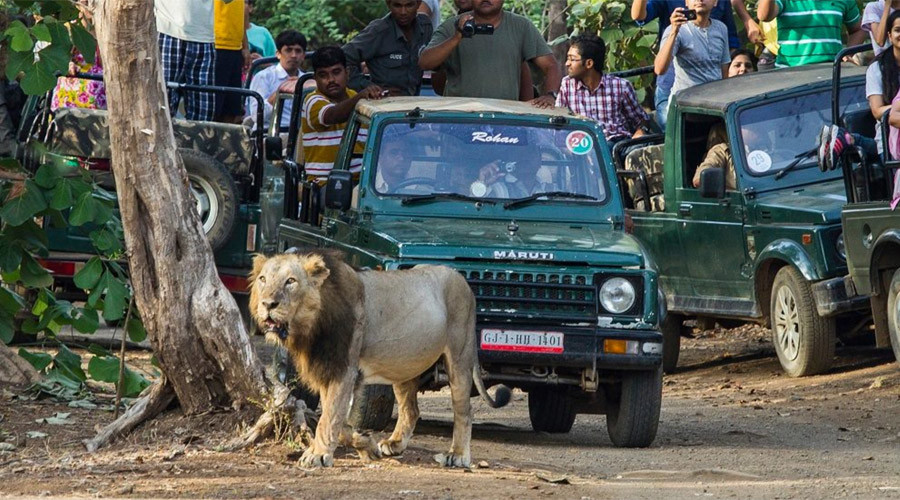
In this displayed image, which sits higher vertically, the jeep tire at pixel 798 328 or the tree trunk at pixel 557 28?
the tree trunk at pixel 557 28

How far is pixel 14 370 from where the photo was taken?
1007cm

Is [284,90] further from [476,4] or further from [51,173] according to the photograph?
[51,173]

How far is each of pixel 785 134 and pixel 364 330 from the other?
528 centimetres

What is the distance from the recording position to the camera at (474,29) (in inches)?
450

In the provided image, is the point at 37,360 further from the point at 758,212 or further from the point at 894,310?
the point at 894,310

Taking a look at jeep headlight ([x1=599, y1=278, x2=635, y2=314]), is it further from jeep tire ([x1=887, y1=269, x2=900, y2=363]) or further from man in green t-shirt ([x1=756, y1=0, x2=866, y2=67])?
man in green t-shirt ([x1=756, y1=0, x2=866, y2=67])

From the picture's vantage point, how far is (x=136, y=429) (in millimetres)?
8570

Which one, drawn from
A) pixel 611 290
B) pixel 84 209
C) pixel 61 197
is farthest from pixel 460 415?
pixel 61 197

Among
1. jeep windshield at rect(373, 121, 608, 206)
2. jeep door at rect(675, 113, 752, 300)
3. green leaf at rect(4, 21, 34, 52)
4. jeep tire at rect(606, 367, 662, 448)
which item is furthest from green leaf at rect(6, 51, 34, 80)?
jeep door at rect(675, 113, 752, 300)

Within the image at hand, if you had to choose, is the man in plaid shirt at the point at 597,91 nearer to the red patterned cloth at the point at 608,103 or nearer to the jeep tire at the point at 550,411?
the red patterned cloth at the point at 608,103

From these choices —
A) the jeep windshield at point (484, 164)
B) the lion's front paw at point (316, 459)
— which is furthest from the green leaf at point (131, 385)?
the lion's front paw at point (316, 459)

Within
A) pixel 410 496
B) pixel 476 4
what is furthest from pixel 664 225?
pixel 410 496

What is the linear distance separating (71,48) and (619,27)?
7981 millimetres

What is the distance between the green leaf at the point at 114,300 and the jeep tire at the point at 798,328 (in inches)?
188
